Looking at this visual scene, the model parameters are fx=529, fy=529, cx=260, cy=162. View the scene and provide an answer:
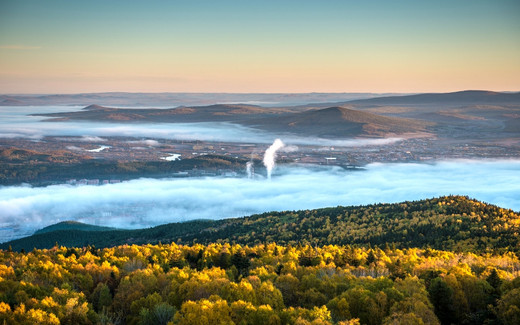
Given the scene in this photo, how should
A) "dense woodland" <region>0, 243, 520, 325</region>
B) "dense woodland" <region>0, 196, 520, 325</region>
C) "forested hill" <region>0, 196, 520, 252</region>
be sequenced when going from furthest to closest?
"forested hill" <region>0, 196, 520, 252</region> → "dense woodland" <region>0, 196, 520, 325</region> → "dense woodland" <region>0, 243, 520, 325</region>

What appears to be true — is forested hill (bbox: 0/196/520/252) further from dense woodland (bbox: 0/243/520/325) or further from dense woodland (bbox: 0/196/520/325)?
dense woodland (bbox: 0/243/520/325)

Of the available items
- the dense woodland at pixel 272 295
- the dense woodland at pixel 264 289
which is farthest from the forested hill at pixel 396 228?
the dense woodland at pixel 272 295

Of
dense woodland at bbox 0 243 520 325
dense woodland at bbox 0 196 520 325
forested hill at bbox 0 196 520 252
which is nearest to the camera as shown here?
dense woodland at bbox 0 243 520 325

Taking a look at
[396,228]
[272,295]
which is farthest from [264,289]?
[396,228]

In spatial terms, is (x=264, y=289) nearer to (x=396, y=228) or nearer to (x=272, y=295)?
(x=272, y=295)

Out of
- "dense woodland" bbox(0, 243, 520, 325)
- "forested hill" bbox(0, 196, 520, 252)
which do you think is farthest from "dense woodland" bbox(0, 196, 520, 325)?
"forested hill" bbox(0, 196, 520, 252)

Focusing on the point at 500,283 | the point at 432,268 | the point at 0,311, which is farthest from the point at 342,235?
the point at 0,311
